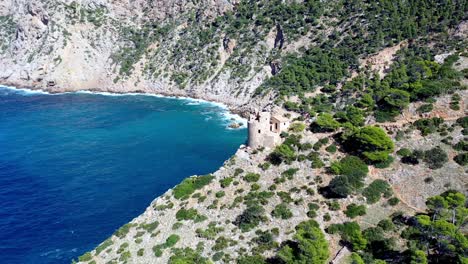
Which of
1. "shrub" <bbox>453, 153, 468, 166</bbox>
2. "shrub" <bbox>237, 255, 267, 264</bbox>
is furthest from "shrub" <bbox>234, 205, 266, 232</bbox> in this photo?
"shrub" <bbox>453, 153, 468, 166</bbox>

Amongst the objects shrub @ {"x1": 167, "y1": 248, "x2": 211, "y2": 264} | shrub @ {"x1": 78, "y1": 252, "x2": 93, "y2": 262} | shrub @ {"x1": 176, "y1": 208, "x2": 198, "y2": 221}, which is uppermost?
shrub @ {"x1": 176, "y1": 208, "x2": 198, "y2": 221}

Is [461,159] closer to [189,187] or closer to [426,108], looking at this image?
[426,108]

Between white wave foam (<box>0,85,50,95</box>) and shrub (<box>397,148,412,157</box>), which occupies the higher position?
shrub (<box>397,148,412,157</box>)

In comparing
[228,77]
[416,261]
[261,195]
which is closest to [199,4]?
[228,77]

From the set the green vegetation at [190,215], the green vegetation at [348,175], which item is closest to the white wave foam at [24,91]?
the green vegetation at [190,215]

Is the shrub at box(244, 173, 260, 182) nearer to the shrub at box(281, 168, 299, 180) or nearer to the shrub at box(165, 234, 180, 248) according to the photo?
the shrub at box(281, 168, 299, 180)

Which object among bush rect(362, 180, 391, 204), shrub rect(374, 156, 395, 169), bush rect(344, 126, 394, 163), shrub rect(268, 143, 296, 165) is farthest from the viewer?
shrub rect(268, 143, 296, 165)

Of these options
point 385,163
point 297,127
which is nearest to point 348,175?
point 385,163
